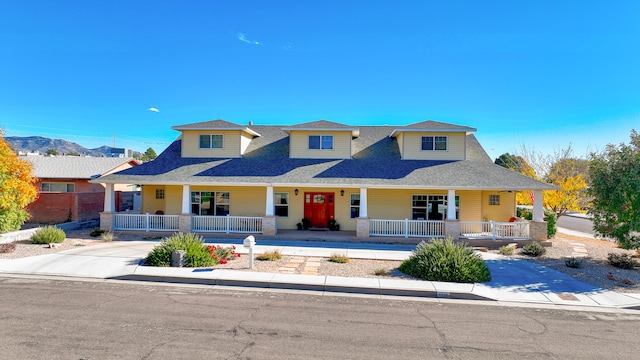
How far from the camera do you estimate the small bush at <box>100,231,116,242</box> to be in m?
15.9

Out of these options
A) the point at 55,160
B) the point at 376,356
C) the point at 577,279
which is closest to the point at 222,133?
the point at 376,356

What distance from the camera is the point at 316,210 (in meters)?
19.1

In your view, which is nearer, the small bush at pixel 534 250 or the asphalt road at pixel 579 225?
the small bush at pixel 534 250

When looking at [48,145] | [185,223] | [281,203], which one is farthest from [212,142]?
[48,145]

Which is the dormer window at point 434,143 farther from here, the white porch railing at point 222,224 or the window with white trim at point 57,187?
the window with white trim at point 57,187

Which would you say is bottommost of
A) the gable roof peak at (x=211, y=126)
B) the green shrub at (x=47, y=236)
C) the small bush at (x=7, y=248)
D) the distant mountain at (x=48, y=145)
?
the small bush at (x=7, y=248)

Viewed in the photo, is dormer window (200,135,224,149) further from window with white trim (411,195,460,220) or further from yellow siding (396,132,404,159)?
window with white trim (411,195,460,220)

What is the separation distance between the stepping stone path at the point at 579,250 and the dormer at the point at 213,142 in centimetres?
1843

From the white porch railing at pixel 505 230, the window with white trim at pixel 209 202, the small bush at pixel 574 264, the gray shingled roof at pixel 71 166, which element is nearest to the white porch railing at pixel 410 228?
the white porch railing at pixel 505 230

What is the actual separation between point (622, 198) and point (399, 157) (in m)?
10.4

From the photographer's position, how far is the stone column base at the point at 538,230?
15844 millimetres

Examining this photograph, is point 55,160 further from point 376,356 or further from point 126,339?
point 376,356

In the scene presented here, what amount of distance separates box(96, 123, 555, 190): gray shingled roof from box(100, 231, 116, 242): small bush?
285 centimetres

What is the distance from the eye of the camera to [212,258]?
11.6 meters
